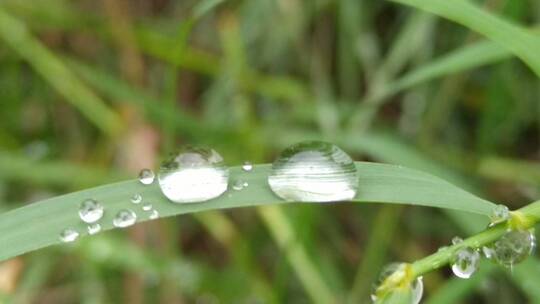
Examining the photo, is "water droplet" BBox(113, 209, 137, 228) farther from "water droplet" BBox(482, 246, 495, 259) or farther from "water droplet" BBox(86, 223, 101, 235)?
"water droplet" BBox(482, 246, 495, 259)

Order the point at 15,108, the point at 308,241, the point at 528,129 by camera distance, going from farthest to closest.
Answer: the point at 15,108 → the point at 528,129 → the point at 308,241

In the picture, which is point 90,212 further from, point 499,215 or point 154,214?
point 499,215

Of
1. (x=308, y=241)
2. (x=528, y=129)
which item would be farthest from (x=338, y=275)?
(x=528, y=129)

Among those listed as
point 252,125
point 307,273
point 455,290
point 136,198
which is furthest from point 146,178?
point 252,125

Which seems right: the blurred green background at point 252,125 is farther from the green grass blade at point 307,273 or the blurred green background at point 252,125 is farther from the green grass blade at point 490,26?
the green grass blade at point 490,26

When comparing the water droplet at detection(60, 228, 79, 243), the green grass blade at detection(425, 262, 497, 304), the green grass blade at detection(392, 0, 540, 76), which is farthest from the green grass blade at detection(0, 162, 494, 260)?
the green grass blade at detection(425, 262, 497, 304)

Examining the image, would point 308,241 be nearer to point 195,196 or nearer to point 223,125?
point 223,125

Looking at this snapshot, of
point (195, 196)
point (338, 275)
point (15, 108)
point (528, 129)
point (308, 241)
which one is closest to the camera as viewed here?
point (195, 196)
